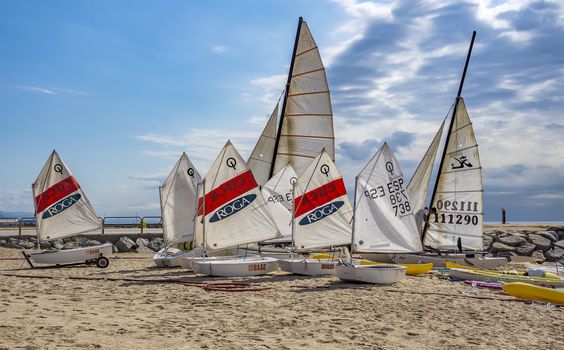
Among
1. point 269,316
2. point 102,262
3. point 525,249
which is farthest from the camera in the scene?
point 525,249

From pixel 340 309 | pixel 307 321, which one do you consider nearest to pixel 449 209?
pixel 340 309

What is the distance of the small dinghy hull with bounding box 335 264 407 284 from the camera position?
59.1ft

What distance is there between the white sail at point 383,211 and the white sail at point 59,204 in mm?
10418

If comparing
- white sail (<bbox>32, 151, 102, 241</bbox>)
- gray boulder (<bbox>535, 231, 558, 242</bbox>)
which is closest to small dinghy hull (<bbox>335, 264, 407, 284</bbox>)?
white sail (<bbox>32, 151, 102, 241</bbox>)

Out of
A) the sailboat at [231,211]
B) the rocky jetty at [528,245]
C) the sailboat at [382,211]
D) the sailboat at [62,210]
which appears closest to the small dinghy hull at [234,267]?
the sailboat at [231,211]

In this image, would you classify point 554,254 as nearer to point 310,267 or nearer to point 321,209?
point 321,209

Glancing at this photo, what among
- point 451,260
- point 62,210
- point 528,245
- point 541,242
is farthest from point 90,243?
point 541,242

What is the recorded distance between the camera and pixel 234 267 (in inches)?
768

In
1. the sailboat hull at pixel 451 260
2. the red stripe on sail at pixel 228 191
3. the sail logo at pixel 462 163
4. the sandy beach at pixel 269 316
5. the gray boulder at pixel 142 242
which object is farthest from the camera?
the gray boulder at pixel 142 242

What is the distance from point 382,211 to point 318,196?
2269 millimetres

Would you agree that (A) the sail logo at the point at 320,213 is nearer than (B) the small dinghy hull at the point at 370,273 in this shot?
No

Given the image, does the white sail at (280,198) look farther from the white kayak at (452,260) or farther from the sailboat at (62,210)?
the sailboat at (62,210)

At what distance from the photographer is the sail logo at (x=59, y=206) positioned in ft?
76.3

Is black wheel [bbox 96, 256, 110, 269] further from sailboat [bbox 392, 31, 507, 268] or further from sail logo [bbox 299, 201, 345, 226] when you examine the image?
sailboat [bbox 392, 31, 507, 268]
